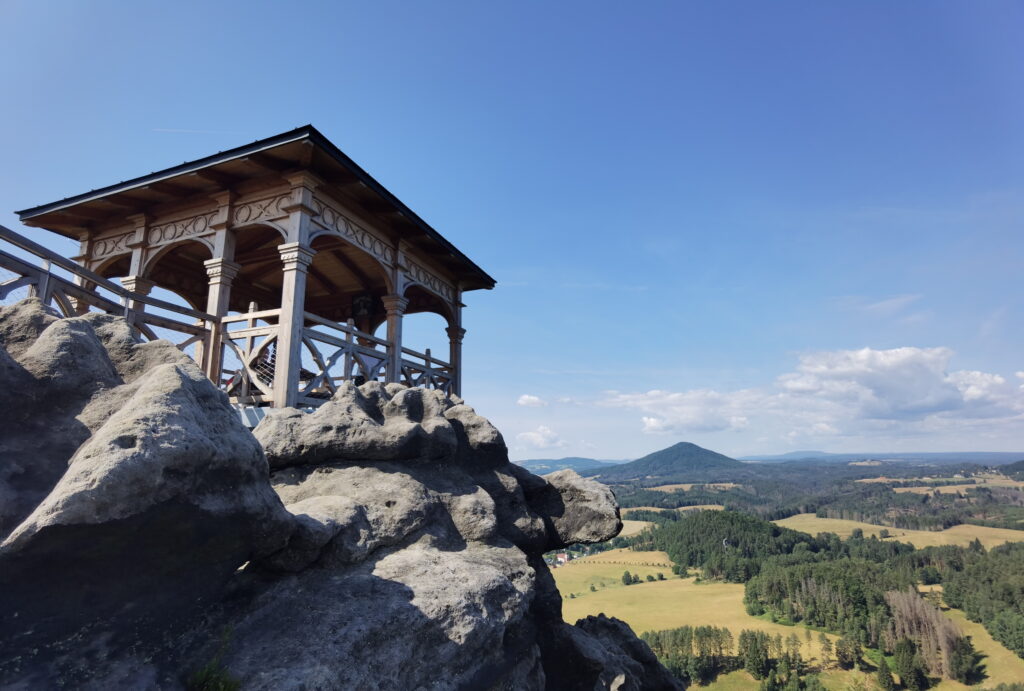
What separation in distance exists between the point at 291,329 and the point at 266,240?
6016 millimetres

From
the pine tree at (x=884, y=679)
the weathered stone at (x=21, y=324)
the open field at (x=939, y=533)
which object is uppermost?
the weathered stone at (x=21, y=324)

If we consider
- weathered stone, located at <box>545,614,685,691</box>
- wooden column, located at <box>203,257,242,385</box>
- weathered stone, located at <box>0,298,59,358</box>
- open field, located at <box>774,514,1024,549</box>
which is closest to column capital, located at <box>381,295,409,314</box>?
wooden column, located at <box>203,257,242,385</box>

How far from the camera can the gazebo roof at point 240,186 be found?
10656mm

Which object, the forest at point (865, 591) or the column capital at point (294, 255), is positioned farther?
the forest at point (865, 591)

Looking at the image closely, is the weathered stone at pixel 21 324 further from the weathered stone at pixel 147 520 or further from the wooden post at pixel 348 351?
the wooden post at pixel 348 351

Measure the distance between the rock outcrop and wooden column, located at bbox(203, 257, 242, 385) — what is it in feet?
18.6

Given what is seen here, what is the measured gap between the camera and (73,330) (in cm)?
401

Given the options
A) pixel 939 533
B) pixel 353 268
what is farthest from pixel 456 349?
pixel 939 533

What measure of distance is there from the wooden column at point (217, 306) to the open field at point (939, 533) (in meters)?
186

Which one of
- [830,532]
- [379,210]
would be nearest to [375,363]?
[379,210]

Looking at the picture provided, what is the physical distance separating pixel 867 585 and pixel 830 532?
7758 centimetres

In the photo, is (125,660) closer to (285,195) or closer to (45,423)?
(45,423)

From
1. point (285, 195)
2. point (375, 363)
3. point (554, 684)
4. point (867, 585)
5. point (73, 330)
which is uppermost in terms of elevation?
point (285, 195)

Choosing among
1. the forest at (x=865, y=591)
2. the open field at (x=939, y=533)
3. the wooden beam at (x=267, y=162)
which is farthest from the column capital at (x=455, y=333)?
the open field at (x=939, y=533)
